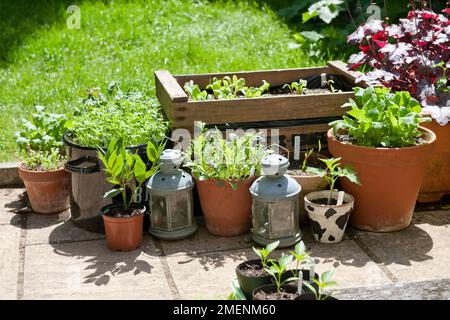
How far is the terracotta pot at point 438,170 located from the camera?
4961 millimetres

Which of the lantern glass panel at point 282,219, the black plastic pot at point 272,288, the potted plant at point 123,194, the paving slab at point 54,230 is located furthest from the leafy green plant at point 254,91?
the black plastic pot at point 272,288

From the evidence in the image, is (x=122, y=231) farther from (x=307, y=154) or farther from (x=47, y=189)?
(x=307, y=154)

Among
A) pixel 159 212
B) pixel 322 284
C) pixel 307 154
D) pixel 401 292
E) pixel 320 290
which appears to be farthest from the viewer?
pixel 307 154

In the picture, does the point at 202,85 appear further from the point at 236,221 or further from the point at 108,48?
the point at 108,48

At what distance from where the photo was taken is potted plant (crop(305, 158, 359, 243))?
14.9ft

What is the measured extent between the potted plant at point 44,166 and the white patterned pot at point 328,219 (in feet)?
5.12

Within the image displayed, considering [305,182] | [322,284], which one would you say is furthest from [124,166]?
[322,284]

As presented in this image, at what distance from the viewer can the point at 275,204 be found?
449 cm

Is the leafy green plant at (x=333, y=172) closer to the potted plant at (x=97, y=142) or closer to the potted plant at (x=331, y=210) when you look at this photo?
the potted plant at (x=331, y=210)

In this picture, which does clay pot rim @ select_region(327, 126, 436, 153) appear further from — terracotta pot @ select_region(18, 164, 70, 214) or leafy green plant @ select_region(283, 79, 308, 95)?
terracotta pot @ select_region(18, 164, 70, 214)

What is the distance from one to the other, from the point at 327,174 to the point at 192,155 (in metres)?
0.84

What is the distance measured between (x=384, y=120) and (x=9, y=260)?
7.38 feet

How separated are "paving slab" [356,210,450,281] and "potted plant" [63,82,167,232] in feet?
4.59
